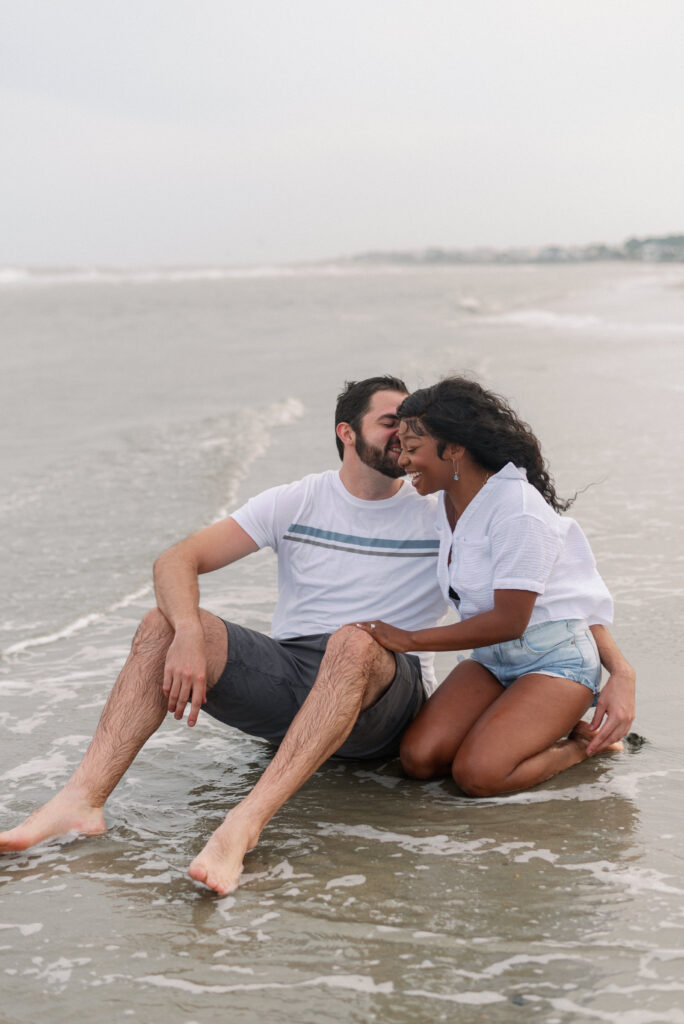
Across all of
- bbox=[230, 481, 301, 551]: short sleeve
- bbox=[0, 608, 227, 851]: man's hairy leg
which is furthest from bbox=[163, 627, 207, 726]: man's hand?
bbox=[230, 481, 301, 551]: short sleeve

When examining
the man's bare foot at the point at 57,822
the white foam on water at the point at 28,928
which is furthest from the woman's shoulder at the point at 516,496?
the white foam on water at the point at 28,928

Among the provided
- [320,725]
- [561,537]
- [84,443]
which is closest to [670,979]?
[320,725]

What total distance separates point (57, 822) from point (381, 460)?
5.85ft

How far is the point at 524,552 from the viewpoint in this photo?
385 cm

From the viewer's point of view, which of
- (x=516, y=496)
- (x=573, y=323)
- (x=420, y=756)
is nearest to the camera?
(x=516, y=496)

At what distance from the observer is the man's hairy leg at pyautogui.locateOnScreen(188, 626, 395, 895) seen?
11.1 ft

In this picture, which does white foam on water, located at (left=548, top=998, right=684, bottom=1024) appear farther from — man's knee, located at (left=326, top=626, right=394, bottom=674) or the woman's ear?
the woman's ear

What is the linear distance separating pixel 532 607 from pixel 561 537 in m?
0.29

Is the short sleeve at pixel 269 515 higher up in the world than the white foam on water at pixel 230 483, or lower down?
higher up

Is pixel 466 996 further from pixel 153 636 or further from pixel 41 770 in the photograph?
pixel 41 770

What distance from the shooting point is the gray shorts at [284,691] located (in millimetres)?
4090

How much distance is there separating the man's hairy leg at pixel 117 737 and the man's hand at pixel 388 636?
717 millimetres

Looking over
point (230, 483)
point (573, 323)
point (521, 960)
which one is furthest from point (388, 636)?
point (573, 323)

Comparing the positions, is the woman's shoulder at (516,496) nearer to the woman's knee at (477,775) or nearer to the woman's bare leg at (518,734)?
the woman's bare leg at (518,734)
